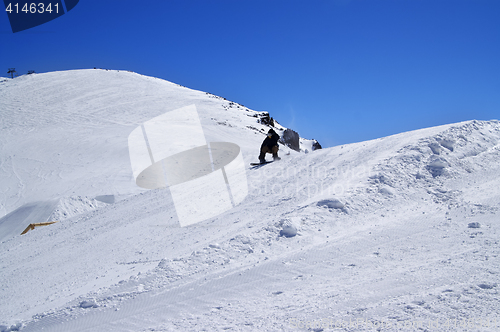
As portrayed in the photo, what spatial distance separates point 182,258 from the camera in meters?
4.77

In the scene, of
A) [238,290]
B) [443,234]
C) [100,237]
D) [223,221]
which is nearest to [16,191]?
[100,237]

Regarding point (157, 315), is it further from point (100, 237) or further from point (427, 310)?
point (100, 237)

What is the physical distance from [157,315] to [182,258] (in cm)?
128

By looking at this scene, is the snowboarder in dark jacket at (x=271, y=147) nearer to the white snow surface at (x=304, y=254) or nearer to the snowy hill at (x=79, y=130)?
the white snow surface at (x=304, y=254)

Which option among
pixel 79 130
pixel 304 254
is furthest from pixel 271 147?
pixel 79 130

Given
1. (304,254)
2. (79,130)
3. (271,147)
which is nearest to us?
(304,254)

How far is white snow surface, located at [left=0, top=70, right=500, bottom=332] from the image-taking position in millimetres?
3201

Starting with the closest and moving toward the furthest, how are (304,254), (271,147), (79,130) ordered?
(304,254), (271,147), (79,130)

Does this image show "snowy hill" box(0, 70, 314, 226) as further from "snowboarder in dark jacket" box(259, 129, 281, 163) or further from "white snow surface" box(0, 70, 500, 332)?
"white snow surface" box(0, 70, 500, 332)

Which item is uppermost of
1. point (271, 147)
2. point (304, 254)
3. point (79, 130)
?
point (79, 130)

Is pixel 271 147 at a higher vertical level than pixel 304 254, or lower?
higher

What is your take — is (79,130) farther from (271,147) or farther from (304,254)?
(304,254)

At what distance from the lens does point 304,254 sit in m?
4.43

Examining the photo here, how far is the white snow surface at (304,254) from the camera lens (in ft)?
10.5
